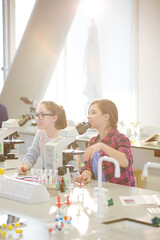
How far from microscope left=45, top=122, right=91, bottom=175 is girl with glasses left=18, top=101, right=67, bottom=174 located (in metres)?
0.50

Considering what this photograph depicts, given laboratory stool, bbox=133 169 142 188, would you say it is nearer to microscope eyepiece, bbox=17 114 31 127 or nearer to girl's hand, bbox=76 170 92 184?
microscope eyepiece, bbox=17 114 31 127

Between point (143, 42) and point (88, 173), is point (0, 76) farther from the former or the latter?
point (88, 173)

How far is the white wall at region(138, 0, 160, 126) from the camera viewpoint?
283 inches

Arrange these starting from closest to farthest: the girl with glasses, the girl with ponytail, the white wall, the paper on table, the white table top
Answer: the white table top
the paper on table
the girl with ponytail
the girl with glasses
the white wall

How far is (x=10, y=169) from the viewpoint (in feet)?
13.3

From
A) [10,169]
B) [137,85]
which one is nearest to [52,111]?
[10,169]

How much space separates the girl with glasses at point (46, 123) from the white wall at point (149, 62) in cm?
343

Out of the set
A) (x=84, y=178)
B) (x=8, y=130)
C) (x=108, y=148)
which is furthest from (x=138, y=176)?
(x=108, y=148)

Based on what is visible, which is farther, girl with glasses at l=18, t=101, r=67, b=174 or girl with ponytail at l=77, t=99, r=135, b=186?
girl with glasses at l=18, t=101, r=67, b=174

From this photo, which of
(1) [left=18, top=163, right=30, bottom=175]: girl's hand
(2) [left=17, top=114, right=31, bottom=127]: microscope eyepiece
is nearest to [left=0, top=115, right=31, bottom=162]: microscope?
(2) [left=17, top=114, right=31, bottom=127]: microscope eyepiece

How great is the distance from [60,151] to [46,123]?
686mm

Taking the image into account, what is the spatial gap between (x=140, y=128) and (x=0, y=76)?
137 inches

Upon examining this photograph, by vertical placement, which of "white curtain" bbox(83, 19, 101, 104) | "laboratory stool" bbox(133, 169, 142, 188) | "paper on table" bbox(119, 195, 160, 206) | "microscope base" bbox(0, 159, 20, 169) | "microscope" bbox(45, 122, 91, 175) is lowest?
"laboratory stool" bbox(133, 169, 142, 188)

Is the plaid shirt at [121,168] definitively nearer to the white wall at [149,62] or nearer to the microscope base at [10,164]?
the microscope base at [10,164]
